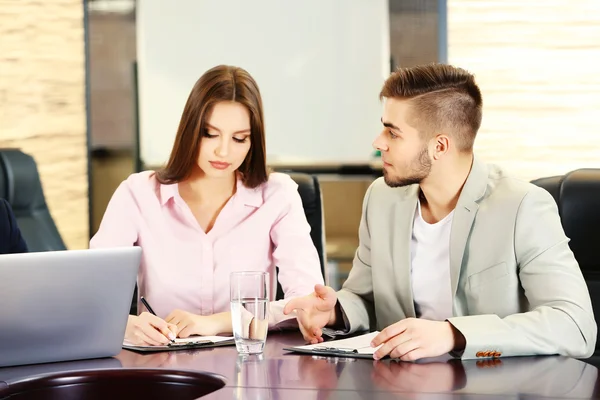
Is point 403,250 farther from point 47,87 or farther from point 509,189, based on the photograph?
point 47,87

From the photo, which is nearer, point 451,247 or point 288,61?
point 451,247

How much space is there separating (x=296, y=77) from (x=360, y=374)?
2983 mm

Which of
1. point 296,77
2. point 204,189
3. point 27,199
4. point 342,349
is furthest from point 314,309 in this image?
point 296,77

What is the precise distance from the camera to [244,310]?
1.67 meters

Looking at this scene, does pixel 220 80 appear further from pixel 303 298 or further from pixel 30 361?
pixel 30 361

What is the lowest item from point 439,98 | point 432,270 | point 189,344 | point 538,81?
point 189,344

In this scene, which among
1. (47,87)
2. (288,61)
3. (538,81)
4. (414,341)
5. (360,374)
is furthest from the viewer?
(47,87)

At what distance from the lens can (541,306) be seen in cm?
182

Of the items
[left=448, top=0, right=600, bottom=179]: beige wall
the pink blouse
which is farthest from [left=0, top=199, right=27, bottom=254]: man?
[left=448, top=0, right=600, bottom=179]: beige wall

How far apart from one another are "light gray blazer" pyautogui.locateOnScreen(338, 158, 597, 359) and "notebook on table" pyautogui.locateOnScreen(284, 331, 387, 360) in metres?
0.18

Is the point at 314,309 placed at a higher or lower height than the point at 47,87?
lower

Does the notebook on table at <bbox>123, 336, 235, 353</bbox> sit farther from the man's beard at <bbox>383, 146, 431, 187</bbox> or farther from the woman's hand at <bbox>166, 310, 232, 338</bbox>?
the man's beard at <bbox>383, 146, 431, 187</bbox>

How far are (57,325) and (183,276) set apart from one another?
2.49ft

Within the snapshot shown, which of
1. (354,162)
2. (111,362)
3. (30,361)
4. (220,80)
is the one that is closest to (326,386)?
(111,362)
